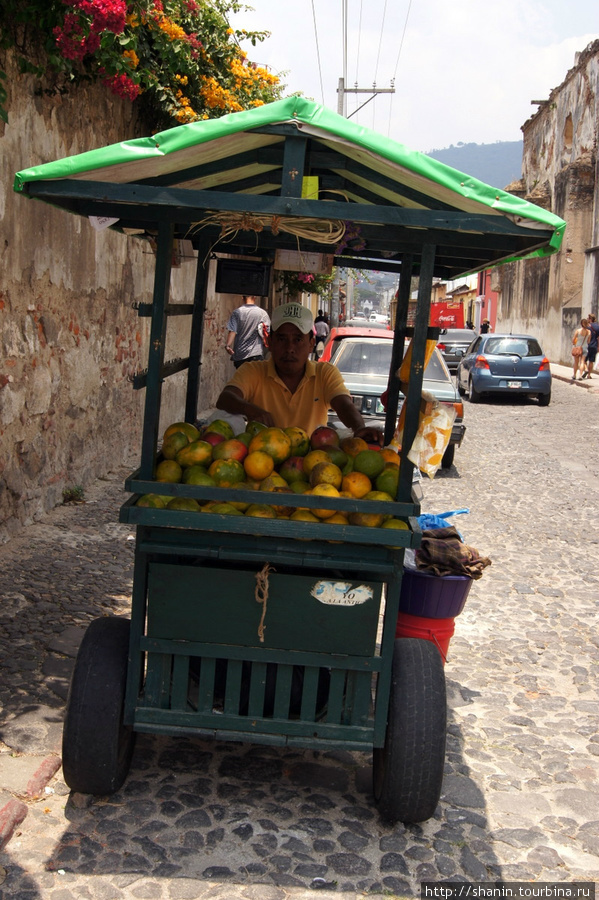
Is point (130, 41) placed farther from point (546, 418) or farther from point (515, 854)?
point (546, 418)

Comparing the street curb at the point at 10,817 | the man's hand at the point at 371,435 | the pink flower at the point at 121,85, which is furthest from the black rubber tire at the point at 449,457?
the street curb at the point at 10,817

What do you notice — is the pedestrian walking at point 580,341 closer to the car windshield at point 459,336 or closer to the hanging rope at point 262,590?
the car windshield at point 459,336

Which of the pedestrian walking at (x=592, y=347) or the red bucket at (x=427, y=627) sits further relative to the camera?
the pedestrian walking at (x=592, y=347)

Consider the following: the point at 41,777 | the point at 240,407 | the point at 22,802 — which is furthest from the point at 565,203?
the point at 22,802

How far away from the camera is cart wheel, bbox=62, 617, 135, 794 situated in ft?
10.5

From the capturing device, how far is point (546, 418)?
16.7 meters

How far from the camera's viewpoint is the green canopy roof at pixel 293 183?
288 centimetres

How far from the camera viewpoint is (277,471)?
144 inches

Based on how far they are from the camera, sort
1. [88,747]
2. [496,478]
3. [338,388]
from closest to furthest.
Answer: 1. [88,747]
2. [338,388]
3. [496,478]

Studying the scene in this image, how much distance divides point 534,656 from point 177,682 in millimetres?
2750

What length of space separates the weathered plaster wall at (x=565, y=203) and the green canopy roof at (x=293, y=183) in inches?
1048

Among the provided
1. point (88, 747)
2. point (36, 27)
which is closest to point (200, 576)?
point (88, 747)

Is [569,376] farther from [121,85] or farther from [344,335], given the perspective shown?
[121,85]

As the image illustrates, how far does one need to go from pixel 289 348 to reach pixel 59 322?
2.84 metres
